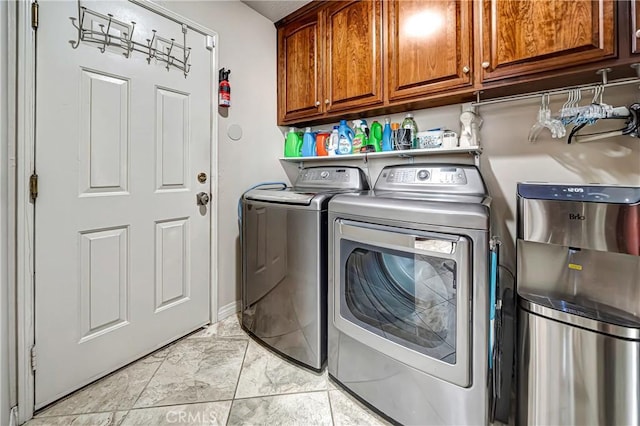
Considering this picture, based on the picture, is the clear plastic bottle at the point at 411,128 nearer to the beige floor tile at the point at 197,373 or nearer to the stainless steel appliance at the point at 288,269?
the stainless steel appliance at the point at 288,269

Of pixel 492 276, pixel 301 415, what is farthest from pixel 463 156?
pixel 301 415

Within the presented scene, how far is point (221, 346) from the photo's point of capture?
176 centimetres

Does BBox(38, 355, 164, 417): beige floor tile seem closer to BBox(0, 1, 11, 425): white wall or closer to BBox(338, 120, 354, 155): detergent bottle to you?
BBox(0, 1, 11, 425): white wall

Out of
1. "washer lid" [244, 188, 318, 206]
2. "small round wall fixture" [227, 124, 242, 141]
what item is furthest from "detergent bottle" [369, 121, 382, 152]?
"small round wall fixture" [227, 124, 242, 141]

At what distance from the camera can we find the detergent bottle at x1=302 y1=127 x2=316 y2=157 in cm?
223

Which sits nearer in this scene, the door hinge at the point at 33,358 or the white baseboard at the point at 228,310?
the door hinge at the point at 33,358

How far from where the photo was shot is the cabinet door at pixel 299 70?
2029mm

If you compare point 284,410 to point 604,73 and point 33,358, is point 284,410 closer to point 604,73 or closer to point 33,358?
point 33,358

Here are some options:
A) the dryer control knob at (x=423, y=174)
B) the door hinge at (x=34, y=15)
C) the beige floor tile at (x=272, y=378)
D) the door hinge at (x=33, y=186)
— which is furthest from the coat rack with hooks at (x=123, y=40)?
the beige floor tile at (x=272, y=378)

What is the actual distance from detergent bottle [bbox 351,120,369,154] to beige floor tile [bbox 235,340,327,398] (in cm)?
141

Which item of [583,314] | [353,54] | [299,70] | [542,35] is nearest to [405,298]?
[583,314]

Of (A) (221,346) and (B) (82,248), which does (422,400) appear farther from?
(B) (82,248)

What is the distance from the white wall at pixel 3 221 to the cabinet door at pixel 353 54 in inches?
60.8

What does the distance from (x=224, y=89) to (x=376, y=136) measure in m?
1.07
